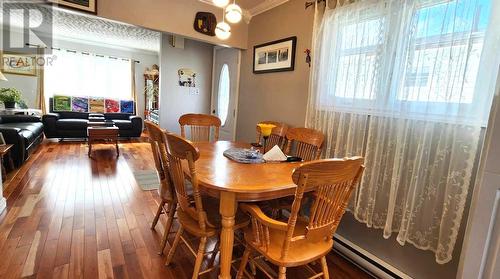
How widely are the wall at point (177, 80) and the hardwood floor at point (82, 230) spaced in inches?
50.2

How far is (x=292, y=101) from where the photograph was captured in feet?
8.66

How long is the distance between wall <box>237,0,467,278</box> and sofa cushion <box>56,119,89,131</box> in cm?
386

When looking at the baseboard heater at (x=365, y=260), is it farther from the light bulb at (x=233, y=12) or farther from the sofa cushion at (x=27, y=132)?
the sofa cushion at (x=27, y=132)

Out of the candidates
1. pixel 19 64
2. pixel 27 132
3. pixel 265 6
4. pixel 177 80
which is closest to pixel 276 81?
pixel 265 6

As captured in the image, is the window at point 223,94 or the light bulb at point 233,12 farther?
the window at point 223,94

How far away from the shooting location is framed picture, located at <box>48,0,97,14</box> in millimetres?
2240

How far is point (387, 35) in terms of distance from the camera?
166 centimetres

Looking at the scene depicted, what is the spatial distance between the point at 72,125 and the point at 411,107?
20.0 ft

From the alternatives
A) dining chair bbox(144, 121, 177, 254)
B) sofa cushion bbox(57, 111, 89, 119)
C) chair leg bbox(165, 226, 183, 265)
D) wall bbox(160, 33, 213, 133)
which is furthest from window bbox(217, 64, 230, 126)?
sofa cushion bbox(57, 111, 89, 119)

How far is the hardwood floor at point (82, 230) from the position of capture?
1.61 metres

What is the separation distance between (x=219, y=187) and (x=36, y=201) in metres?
2.40

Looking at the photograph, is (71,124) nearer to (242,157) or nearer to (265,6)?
(265,6)

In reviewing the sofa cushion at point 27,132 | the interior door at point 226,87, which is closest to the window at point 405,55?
the interior door at point 226,87

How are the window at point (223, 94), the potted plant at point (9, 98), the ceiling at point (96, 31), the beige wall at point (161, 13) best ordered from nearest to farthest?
the beige wall at point (161, 13) < the window at point (223, 94) < the ceiling at point (96, 31) < the potted plant at point (9, 98)
